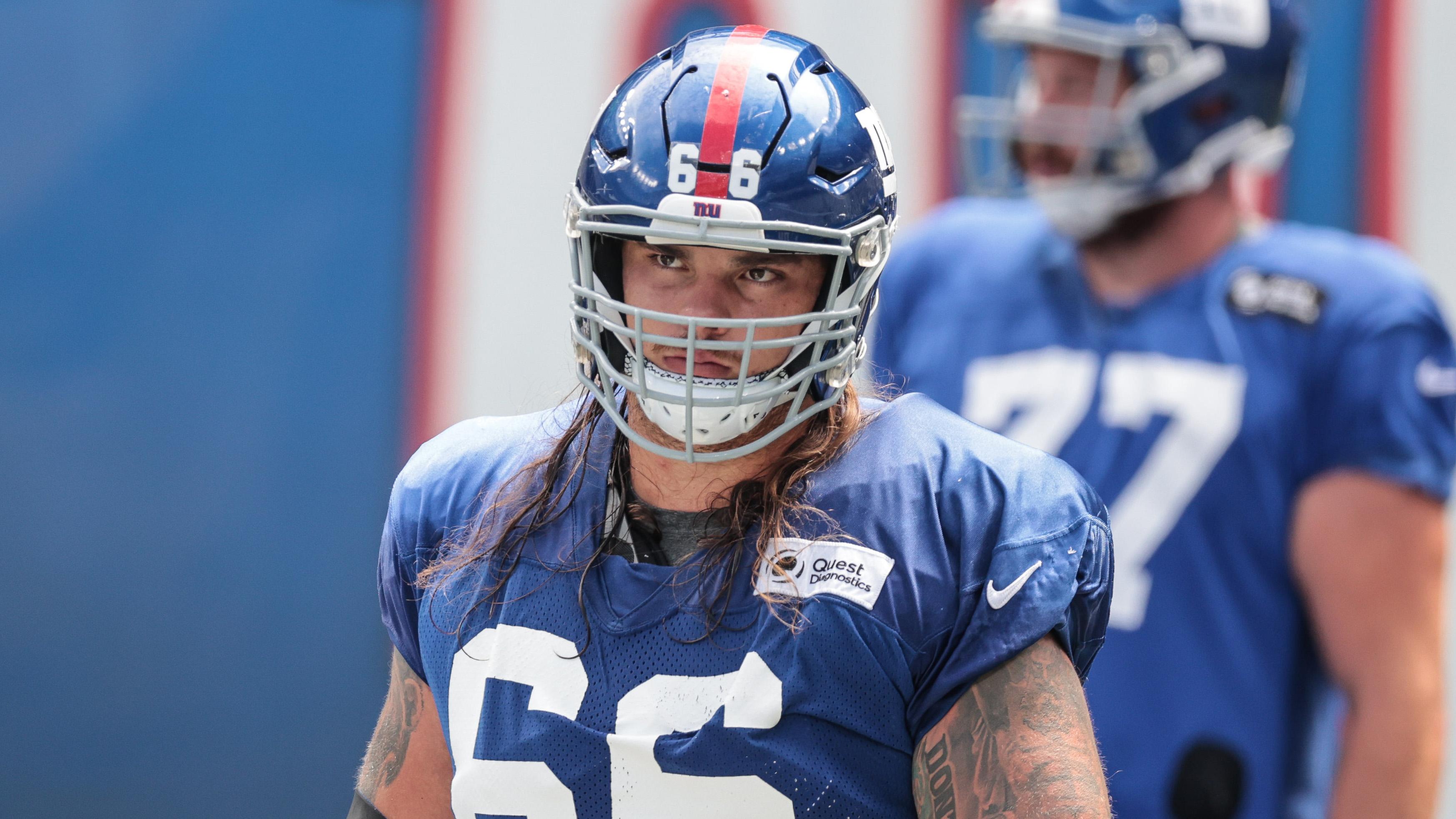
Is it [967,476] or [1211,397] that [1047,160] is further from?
[967,476]

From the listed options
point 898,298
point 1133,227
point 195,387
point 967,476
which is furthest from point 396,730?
point 195,387

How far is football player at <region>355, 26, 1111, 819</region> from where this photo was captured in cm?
126

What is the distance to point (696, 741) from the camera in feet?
4.16

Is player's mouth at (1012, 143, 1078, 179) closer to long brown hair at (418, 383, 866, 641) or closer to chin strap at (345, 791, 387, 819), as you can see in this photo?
long brown hair at (418, 383, 866, 641)

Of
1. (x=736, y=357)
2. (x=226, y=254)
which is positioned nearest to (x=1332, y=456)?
(x=736, y=357)

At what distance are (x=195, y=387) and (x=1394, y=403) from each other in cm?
210

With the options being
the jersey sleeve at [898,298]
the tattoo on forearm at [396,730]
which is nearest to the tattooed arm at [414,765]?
the tattoo on forearm at [396,730]

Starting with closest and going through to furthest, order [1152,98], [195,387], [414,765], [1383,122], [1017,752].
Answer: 1. [1017,752]
2. [414,765]
3. [1152,98]
4. [195,387]
5. [1383,122]

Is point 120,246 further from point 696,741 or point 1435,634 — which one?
point 1435,634

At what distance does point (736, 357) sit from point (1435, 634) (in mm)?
1381

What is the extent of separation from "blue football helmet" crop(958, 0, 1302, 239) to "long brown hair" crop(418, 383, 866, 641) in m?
1.15

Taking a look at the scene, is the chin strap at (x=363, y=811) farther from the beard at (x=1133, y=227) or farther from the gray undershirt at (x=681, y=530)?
the beard at (x=1133, y=227)

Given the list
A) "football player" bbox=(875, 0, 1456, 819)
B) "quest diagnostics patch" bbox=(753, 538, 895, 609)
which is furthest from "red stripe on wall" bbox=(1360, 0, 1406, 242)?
"quest diagnostics patch" bbox=(753, 538, 895, 609)

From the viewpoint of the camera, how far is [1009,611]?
1252 mm
